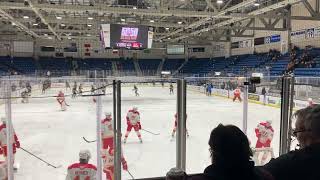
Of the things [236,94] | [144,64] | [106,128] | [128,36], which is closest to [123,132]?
[106,128]

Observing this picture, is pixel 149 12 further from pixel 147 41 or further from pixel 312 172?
pixel 312 172

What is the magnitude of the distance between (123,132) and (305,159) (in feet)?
29.8

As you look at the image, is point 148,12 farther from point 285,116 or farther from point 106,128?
point 285,116

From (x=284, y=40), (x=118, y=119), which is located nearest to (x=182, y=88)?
(x=118, y=119)

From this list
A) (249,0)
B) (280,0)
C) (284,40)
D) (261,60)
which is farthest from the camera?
(261,60)

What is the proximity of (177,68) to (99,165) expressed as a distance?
38.1 metres

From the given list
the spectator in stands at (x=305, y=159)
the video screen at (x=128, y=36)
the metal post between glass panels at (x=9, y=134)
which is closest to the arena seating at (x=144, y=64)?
the video screen at (x=128, y=36)

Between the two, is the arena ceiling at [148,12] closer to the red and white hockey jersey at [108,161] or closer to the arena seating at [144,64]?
the arena seating at [144,64]

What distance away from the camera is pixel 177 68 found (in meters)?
42.2

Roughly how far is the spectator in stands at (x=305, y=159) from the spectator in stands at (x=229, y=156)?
0.99 ft

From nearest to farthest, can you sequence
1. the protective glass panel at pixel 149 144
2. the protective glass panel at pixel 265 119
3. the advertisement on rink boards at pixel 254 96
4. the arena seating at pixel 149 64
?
the protective glass panel at pixel 265 119
the protective glass panel at pixel 149 144
the advertisement on rink boards at pixel 254 96
the arena seating at pixel 149 64

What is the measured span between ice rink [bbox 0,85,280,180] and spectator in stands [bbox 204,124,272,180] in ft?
10.4

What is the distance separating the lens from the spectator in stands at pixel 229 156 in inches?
55.6

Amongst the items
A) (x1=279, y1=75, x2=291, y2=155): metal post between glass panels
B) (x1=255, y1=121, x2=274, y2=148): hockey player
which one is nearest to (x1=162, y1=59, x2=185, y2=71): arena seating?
(x1=255, y1=121, x2=274, y2=148): hockey player
